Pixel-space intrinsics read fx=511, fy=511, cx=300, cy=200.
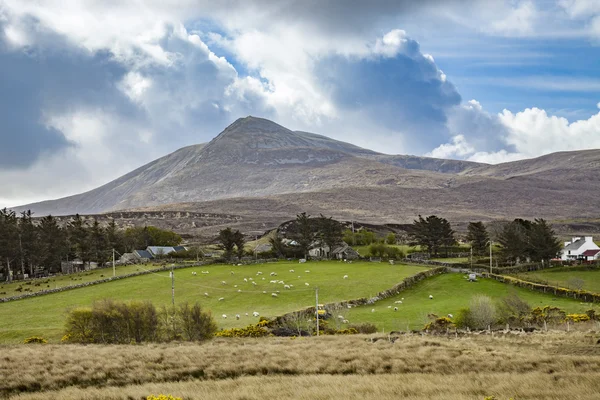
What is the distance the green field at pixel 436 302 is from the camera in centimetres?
4278

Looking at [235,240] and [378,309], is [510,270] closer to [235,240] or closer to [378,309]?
[378,309]

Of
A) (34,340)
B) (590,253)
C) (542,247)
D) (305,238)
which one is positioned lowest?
(590,253)

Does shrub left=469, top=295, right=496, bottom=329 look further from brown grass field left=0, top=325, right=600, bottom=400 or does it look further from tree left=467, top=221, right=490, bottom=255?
tree left=467, top=221, right=490, bottom=255

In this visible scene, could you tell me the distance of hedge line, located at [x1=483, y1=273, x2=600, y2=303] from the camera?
158 feet

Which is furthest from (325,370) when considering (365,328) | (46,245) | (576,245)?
(576,245)

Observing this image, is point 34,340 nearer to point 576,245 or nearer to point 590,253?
point 590,253

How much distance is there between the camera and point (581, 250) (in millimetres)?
85625

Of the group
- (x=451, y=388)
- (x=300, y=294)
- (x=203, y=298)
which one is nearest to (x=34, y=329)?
(x=203, y=298)

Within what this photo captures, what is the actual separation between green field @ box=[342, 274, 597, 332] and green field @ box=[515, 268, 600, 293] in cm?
433

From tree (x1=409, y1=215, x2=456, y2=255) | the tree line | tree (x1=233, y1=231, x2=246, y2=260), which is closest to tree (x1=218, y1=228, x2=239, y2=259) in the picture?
tree (x1=233, y1=231, x2=246, y2=260)

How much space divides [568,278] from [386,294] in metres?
22.9

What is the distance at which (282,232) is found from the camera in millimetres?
136000

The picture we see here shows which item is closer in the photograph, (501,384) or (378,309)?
(501,384)

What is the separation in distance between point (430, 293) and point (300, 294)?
46.9 feet
